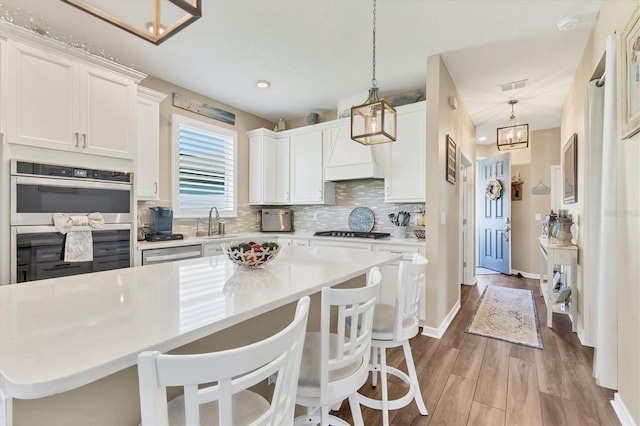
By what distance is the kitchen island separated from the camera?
645 mm

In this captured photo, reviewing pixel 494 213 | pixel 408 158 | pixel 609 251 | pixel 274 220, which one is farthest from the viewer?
pixel 494 213

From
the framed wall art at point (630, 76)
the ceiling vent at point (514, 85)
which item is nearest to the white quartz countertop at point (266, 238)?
the framed wall art at point (630, 76)

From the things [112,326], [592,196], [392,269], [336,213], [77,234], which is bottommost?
[392,269]

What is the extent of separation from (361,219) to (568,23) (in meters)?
2.80

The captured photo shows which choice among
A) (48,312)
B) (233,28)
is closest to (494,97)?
(233,28)

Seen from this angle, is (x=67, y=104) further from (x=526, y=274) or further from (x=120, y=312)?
(x=526, y=274)

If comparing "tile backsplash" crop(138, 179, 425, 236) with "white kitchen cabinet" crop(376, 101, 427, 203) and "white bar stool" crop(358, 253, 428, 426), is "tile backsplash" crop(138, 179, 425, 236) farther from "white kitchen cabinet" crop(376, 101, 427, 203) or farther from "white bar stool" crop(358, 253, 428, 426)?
"white bar stool" crop(358, 253, 428, 426)

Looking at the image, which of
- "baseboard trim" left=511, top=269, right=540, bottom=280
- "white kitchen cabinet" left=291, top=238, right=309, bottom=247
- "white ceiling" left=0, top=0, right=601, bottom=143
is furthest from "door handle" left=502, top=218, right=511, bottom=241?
"white kitchen cabinet" left=291, top=238, right=309, bottom=247

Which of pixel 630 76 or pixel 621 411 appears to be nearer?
pixel 630 76

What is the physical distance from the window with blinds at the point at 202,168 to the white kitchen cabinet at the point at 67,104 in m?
0.96

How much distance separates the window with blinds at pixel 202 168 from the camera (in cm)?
372

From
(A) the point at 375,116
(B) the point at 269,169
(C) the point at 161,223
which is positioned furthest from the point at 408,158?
(C) the point at 161,223

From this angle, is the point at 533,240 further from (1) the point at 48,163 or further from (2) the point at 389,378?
(1) the point at 48,163

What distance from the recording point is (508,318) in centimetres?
349
